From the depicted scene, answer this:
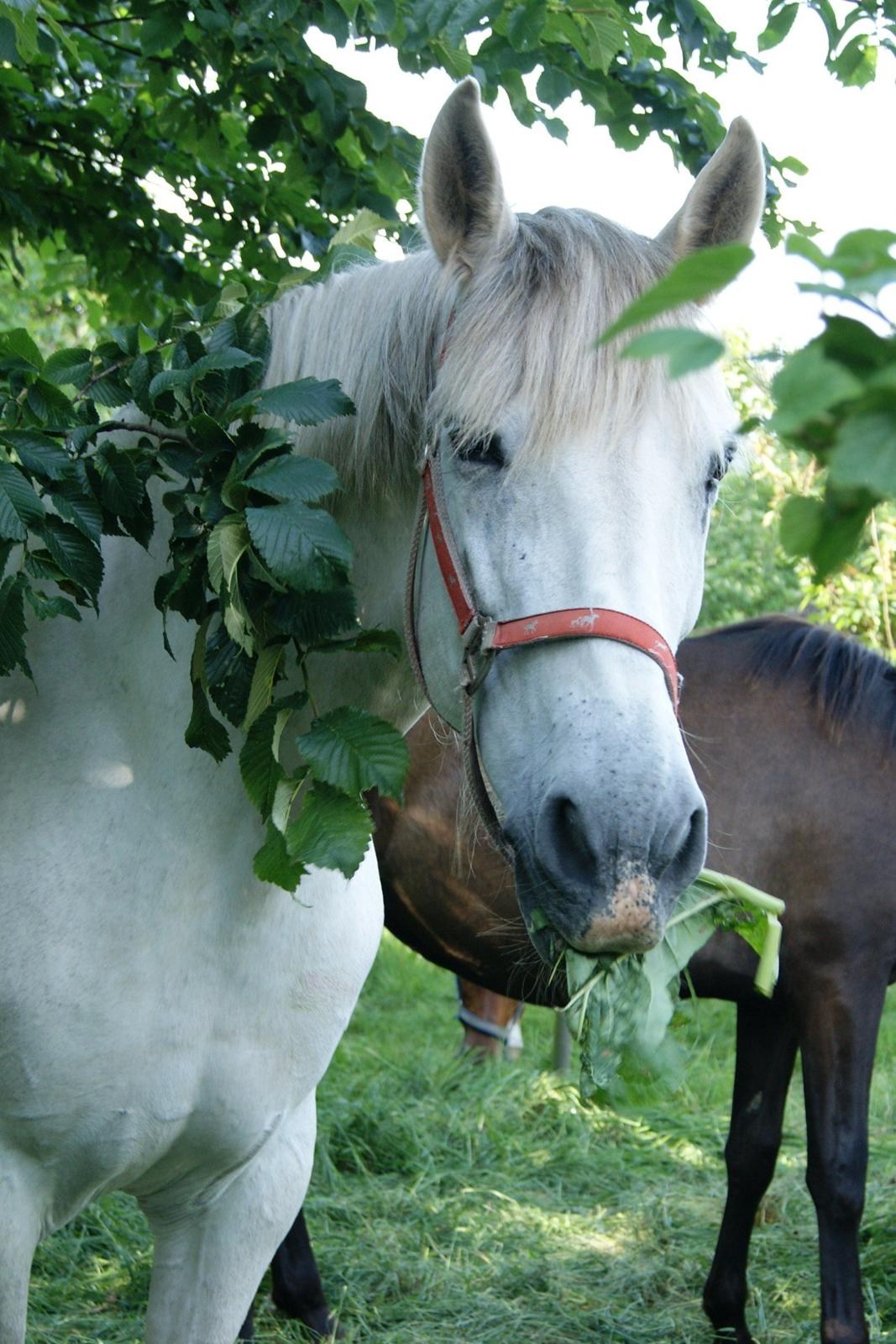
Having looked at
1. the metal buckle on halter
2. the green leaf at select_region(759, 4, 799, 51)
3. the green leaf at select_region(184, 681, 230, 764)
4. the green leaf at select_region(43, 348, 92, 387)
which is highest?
the green leaf at select_region(759, 4, 799, 51)

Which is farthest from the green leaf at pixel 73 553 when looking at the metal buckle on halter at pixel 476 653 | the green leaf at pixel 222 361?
the metal buckle on halter at pixel 476 653

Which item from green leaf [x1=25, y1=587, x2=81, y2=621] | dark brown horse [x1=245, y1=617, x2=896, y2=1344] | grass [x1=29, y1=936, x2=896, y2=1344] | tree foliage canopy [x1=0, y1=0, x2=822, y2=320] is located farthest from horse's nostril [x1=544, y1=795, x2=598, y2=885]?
grass [x1=29, y1=936, x2=896, y2=1344]

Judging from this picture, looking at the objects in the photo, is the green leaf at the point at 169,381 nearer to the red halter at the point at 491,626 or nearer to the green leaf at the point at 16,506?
the green leaf at the point at 16,506

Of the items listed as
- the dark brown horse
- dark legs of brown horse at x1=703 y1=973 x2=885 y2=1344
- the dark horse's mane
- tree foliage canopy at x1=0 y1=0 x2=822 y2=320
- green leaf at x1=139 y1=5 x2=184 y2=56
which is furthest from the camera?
the dark horse's mane

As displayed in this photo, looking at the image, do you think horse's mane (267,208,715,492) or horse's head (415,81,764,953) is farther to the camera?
horse's mane (267,208,715,492)

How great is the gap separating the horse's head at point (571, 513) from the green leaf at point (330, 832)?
19 cm

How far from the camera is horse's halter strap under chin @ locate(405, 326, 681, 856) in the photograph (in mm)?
1411

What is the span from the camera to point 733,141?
67.5 inches

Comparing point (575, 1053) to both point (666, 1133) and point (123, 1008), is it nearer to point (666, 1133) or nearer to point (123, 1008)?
point (666, 1133)

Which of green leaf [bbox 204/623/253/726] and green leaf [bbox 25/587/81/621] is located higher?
green leaf [bbox 25/587/81/621]

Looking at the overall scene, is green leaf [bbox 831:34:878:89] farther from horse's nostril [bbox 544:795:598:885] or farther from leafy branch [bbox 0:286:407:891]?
horse's nostril [bbox 544:795:598:885]

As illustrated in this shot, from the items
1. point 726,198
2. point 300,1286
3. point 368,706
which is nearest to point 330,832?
point 368,706

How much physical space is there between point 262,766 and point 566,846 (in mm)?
492

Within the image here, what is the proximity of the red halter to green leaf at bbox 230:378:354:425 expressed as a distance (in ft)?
0.47
